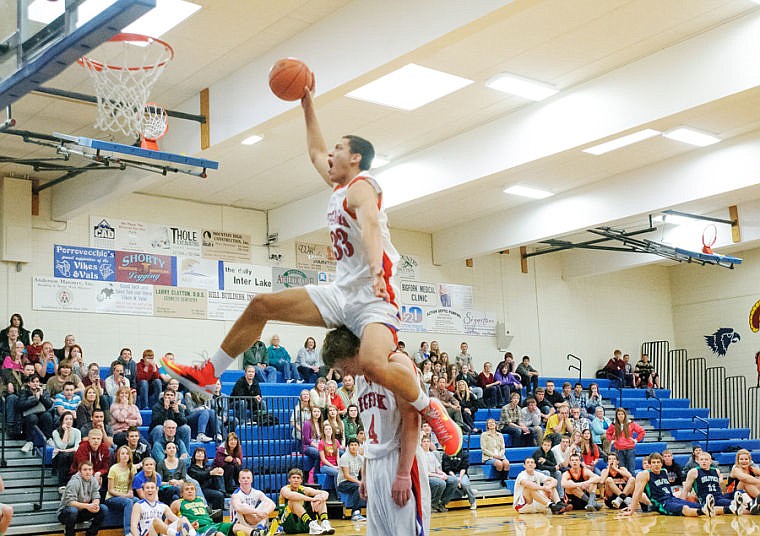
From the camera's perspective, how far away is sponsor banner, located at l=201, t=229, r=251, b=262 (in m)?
15.9

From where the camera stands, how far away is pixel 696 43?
10039 millimetres

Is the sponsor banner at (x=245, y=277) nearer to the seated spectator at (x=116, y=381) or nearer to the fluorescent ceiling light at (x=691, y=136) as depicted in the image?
the seated spectator at (x=116, y=381)

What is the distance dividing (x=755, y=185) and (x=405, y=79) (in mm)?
5653

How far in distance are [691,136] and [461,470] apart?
6.01 metres

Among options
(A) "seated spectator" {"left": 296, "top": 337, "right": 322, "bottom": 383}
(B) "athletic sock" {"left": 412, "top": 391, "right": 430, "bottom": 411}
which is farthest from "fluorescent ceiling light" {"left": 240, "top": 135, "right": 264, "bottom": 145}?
(B) "athletic sock" {"left": 412, "top": 391, "right": 430, "bottom": 411}

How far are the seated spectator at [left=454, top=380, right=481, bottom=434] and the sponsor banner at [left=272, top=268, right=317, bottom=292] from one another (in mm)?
3377

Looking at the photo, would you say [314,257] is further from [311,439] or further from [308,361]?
[311,439]

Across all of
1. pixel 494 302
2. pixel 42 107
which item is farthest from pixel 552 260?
pixel 42 107

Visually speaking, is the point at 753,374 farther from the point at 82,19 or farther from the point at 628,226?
the point at 82,19

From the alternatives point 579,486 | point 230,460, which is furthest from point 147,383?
point 579,486

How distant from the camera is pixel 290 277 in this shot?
667 inches

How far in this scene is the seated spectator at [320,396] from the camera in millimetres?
13750

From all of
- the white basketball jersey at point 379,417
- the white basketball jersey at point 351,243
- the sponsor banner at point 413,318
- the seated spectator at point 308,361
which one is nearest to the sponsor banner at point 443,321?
the sponsor banner at point 413,318

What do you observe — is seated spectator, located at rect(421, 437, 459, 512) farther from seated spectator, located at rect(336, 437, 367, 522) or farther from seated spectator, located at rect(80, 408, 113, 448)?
seated spectator, located at rect(80, 408, 113, 448)
